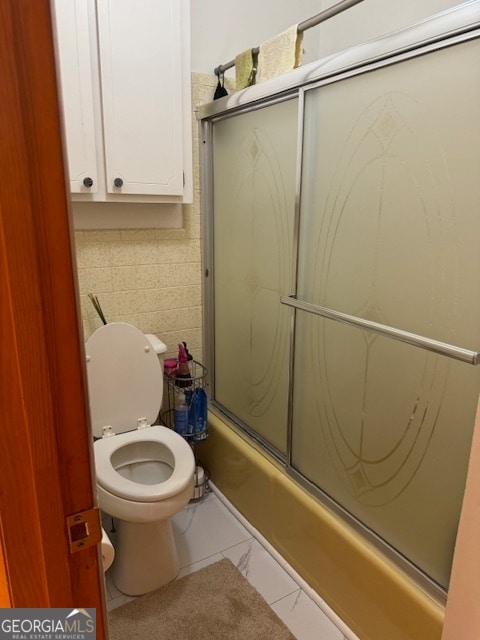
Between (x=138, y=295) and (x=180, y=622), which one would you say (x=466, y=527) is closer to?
(x=180, y=622)

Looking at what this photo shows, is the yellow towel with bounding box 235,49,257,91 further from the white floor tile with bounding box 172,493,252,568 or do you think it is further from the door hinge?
the white floor tile with bounding box 172,493,252,568

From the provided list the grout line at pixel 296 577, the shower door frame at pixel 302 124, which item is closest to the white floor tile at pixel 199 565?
the grout line at pixel 296 577

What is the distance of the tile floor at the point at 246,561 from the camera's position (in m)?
1.53

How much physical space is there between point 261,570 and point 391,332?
3.52ft

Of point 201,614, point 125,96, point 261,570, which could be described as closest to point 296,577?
point 261,570

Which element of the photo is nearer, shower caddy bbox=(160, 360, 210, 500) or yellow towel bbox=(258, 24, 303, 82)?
yellow towel bbox=(258, 24, 303, 82)

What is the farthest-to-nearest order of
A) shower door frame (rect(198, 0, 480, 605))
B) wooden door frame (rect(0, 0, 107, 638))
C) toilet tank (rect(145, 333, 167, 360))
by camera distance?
1. toilet tank (rect(145, 333, 167, 360))
2. shower door frame (rect(198, 0, 480, 605))
3. wooden door frame (rect(0, 0, 107, 638))

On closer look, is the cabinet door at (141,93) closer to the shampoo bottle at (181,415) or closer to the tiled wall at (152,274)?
the tiled wall at (152,274)

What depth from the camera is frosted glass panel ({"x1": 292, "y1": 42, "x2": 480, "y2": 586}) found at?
114 cm

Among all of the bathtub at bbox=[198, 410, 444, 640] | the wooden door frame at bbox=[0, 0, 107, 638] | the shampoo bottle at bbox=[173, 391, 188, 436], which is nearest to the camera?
the wooden door frame at bbox=[0, 0, 107, 638]

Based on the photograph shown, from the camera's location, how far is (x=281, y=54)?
1.66 metres

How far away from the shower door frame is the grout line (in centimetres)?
31

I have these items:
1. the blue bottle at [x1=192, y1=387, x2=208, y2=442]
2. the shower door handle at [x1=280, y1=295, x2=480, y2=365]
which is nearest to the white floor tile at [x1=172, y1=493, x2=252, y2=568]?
the blue bottle at [x1=192, y1=387, x2=208, y2=442]

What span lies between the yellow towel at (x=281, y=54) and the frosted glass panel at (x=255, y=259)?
5.2 inches
